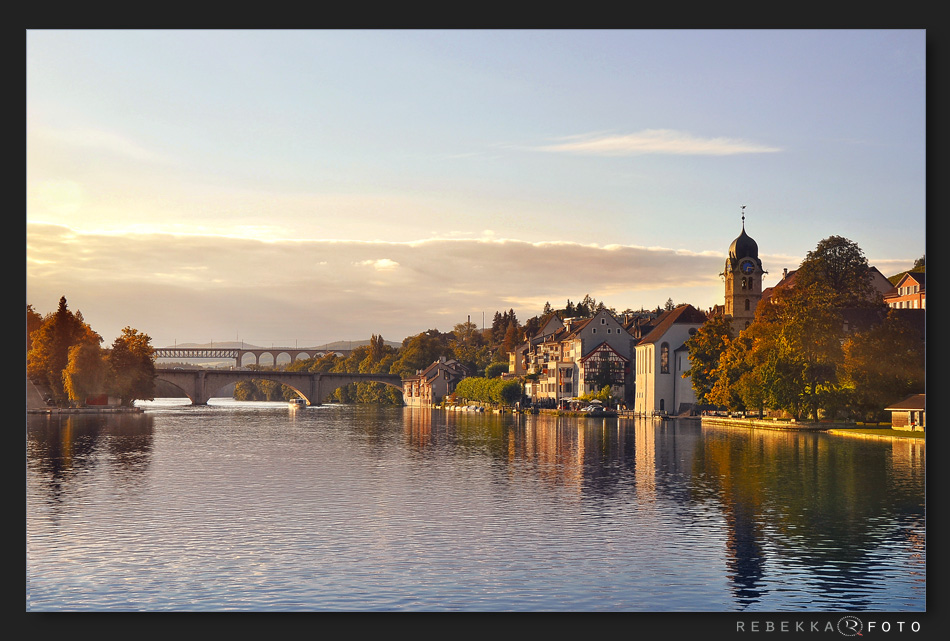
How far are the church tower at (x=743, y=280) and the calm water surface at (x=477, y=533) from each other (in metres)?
75.7

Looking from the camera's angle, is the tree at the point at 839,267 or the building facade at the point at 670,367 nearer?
the tree at the point at 839,267

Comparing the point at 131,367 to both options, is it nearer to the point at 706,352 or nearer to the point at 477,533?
the point at 706,352

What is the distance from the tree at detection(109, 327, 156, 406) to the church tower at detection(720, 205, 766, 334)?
278ft

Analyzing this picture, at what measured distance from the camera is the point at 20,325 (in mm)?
19484

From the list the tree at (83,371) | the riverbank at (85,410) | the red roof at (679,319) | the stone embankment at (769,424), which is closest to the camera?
the stone embankment at (769,424)

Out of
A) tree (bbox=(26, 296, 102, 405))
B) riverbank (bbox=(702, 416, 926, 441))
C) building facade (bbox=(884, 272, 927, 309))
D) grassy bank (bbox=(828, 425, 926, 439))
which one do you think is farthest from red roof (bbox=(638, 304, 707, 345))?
tree (bbox=(26, 296, 102, 405))

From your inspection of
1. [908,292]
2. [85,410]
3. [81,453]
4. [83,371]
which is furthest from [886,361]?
[85,410]

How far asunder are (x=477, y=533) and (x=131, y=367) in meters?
125

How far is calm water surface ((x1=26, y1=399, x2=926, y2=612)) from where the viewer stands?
23609mm

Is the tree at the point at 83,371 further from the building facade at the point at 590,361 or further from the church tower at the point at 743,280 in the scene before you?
the church tower at the point at 743,280

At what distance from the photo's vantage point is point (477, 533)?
105ft

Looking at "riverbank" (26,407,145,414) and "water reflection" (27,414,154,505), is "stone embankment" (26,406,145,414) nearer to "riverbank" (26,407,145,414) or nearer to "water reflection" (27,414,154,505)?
"riverbank" (26,407,145,414)

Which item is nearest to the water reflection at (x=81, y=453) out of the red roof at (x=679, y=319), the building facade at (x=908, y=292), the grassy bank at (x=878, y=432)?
the grassy bank at (x=878, y=432)

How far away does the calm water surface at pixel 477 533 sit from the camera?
23.6m
